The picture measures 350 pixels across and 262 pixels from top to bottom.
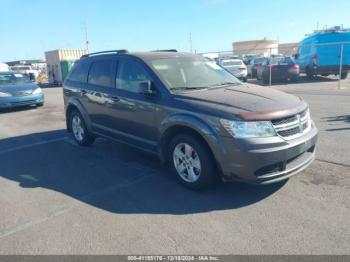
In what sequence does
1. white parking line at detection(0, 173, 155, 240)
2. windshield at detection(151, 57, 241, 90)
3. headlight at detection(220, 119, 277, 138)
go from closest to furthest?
1. white parking line at detection(0, 173, 155, 240)
2. headlight at detection(220, 119, 277, 138)
3. windshield at detection(151, 57, 241, 90)

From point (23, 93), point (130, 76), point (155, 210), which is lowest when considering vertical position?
point (155, 210)

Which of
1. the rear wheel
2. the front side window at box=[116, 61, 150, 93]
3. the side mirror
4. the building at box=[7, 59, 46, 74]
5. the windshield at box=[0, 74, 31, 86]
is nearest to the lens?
the side mirror

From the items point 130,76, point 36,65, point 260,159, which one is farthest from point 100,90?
point 36,65

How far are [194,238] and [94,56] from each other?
4.42m

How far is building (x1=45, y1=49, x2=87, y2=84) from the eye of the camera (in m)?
29.1

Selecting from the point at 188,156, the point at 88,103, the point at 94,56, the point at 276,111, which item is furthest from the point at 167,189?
the point at 94,56

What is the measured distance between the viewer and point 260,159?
3.60 meters

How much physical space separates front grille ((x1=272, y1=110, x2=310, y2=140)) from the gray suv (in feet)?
0.04

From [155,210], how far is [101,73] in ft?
10.2

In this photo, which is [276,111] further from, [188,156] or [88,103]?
[88,103]

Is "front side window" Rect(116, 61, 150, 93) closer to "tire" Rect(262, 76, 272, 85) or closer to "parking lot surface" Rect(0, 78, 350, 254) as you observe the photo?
"parking lot surface" Rect(0, 78, 350, 254)

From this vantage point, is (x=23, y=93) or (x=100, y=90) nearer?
(x=100, y=90)

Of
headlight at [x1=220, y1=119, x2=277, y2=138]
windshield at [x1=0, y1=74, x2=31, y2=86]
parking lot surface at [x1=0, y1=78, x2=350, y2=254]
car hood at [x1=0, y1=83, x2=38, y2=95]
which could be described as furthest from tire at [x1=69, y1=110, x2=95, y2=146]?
windshield at [x1=0, y1=74, x2=31, y2=86]

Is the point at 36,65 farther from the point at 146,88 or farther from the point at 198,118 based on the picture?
the point at 198,118
